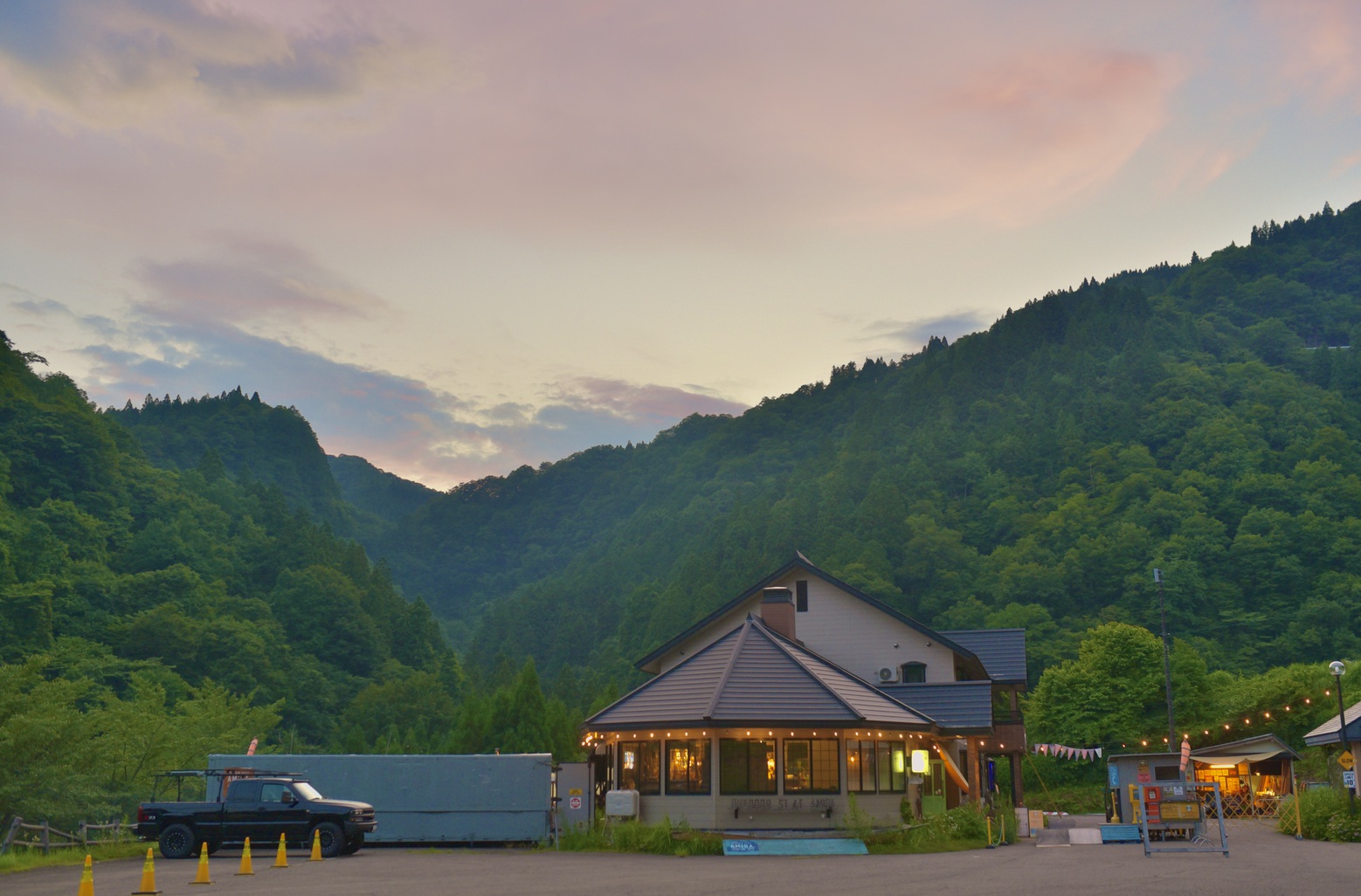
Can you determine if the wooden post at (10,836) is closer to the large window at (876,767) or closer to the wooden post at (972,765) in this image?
the large window at (876,767)

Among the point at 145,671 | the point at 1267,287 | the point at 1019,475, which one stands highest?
the point at 1267,287

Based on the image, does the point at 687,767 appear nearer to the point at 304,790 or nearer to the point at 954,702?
the point at 304,790

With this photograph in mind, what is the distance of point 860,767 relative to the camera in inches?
1115

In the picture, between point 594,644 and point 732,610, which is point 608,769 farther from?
point 594,644

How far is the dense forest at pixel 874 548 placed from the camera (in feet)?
223

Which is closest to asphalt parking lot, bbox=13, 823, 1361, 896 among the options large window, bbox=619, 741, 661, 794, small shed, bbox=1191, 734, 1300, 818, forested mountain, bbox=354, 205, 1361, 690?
large window, bbox=619, 741, 661, 794

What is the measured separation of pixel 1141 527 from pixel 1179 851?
70.1 metres

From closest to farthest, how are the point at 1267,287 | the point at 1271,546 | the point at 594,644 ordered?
the point at 1271,546 < the point at 594,644 < the point at 1267,287

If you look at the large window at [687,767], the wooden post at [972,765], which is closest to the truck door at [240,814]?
the large window at [687,767]

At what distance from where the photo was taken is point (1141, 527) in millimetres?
91000

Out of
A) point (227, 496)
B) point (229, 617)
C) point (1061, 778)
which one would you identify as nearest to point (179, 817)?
point (1061, 778)

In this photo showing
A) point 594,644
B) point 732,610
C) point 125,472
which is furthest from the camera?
point 594,644

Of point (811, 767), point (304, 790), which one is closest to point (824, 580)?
point (811, 767)

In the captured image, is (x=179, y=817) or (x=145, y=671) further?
(x=145, y=671)
